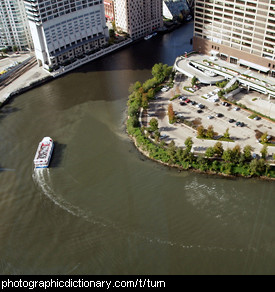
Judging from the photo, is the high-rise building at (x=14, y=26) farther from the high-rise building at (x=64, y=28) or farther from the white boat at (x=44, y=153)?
the white boat at (x=44, y=153)

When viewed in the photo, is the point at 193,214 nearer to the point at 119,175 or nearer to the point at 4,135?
the point at 119,175

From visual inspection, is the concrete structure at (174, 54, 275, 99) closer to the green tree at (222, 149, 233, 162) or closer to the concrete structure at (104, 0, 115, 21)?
the green tree at (222, 149, 233, 162)

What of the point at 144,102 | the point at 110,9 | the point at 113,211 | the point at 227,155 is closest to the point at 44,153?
the point at 113,211

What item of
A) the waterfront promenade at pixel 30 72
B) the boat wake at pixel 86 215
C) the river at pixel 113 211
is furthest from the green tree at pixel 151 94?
the waterfront promenade at pixel 30 72

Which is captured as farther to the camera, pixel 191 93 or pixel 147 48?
pixel 147 48

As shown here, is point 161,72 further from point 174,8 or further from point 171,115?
point 174,8
